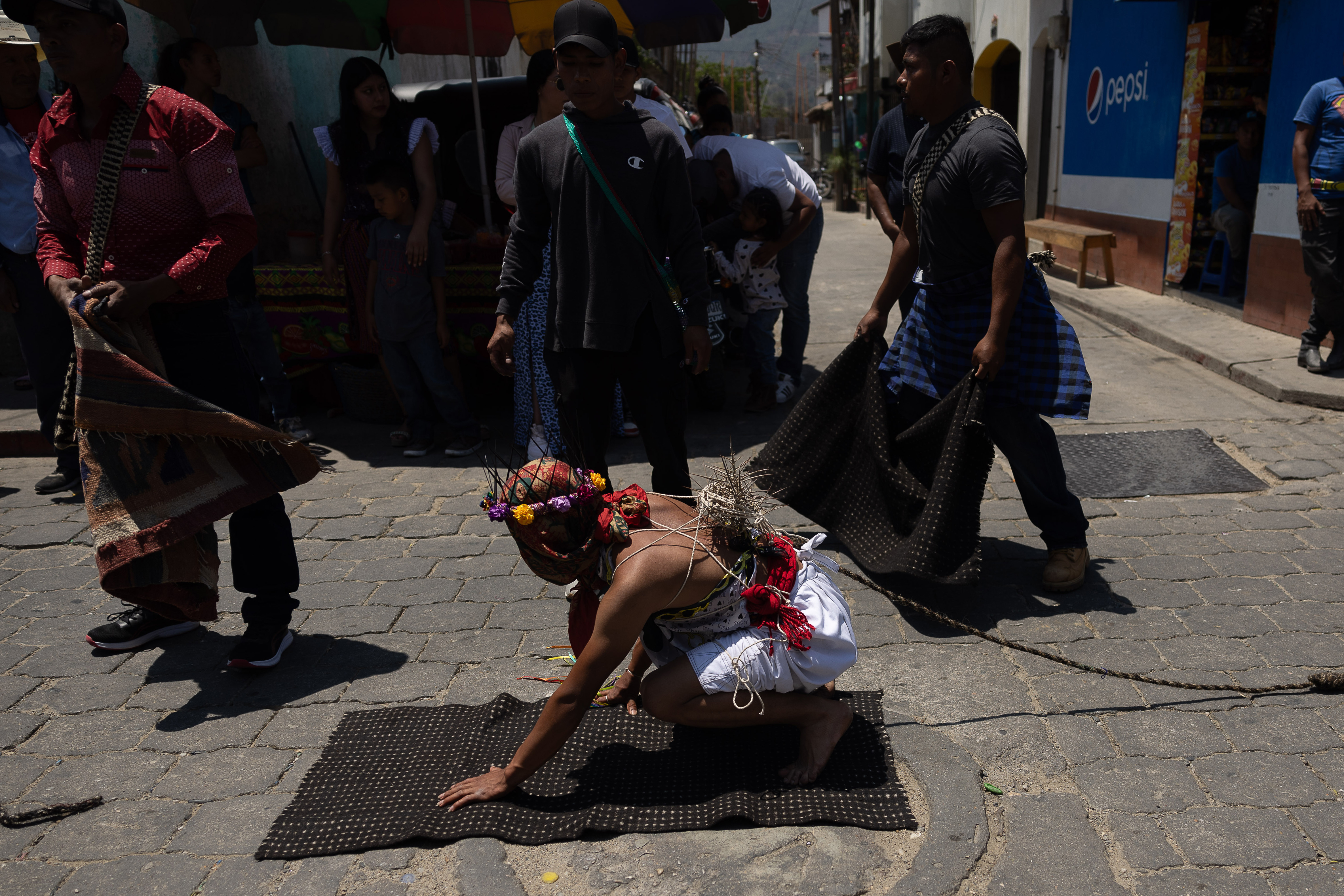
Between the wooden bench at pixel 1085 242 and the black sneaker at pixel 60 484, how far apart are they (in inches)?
342

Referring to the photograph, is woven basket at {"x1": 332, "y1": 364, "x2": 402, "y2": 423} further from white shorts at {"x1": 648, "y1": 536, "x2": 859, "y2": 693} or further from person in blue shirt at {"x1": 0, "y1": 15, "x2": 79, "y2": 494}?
white shorts at {"x1": 648, "y1": 536, "x2": 859, "y2": 693}

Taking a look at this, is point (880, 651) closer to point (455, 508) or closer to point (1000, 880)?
point (1000, 880)

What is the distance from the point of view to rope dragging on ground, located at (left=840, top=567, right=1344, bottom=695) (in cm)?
313

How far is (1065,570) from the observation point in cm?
392

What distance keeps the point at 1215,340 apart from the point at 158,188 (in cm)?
710

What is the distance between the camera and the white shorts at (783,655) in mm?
2807

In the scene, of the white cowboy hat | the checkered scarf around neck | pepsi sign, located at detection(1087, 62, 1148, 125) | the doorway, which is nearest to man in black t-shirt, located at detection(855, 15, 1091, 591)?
the checkered scarf around neck

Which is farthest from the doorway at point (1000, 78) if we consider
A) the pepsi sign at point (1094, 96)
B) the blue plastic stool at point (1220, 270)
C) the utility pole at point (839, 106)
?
the utility pole at point (839, 106)

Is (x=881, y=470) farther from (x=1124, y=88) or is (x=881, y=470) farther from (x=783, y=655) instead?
(x=1124, y=88)

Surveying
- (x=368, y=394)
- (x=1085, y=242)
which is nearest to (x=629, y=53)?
(x=368, y=394)

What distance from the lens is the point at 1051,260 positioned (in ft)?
14.8

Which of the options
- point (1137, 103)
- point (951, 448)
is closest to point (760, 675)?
point (951, 448)

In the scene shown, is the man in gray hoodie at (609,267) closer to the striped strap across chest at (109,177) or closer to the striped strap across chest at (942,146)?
the striped strap across chest at (942,146)

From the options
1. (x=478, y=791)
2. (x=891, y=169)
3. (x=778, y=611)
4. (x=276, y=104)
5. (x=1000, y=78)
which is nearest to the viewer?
(x=478, y=791)
